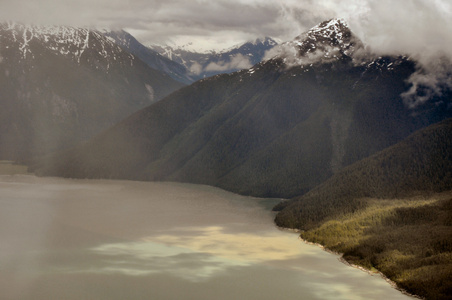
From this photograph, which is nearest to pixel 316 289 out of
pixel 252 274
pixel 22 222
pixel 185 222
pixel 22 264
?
pixel 252 274

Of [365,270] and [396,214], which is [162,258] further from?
[396,214]

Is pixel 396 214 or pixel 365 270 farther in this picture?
pixel 396 214

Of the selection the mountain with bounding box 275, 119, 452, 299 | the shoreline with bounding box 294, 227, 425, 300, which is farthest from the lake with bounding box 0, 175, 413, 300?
the mountain with bounding box 275, 119, 452, 299

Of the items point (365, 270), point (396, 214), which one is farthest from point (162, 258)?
point (396, 214)

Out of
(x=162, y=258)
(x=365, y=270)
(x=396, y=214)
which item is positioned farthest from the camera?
(x=396, y=214)

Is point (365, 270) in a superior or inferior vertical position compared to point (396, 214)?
inferior

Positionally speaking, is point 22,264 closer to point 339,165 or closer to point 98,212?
point 98,212

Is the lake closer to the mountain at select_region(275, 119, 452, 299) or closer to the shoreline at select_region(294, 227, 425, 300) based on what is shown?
the shoreline at select_region(294, 227, 425, 300)
